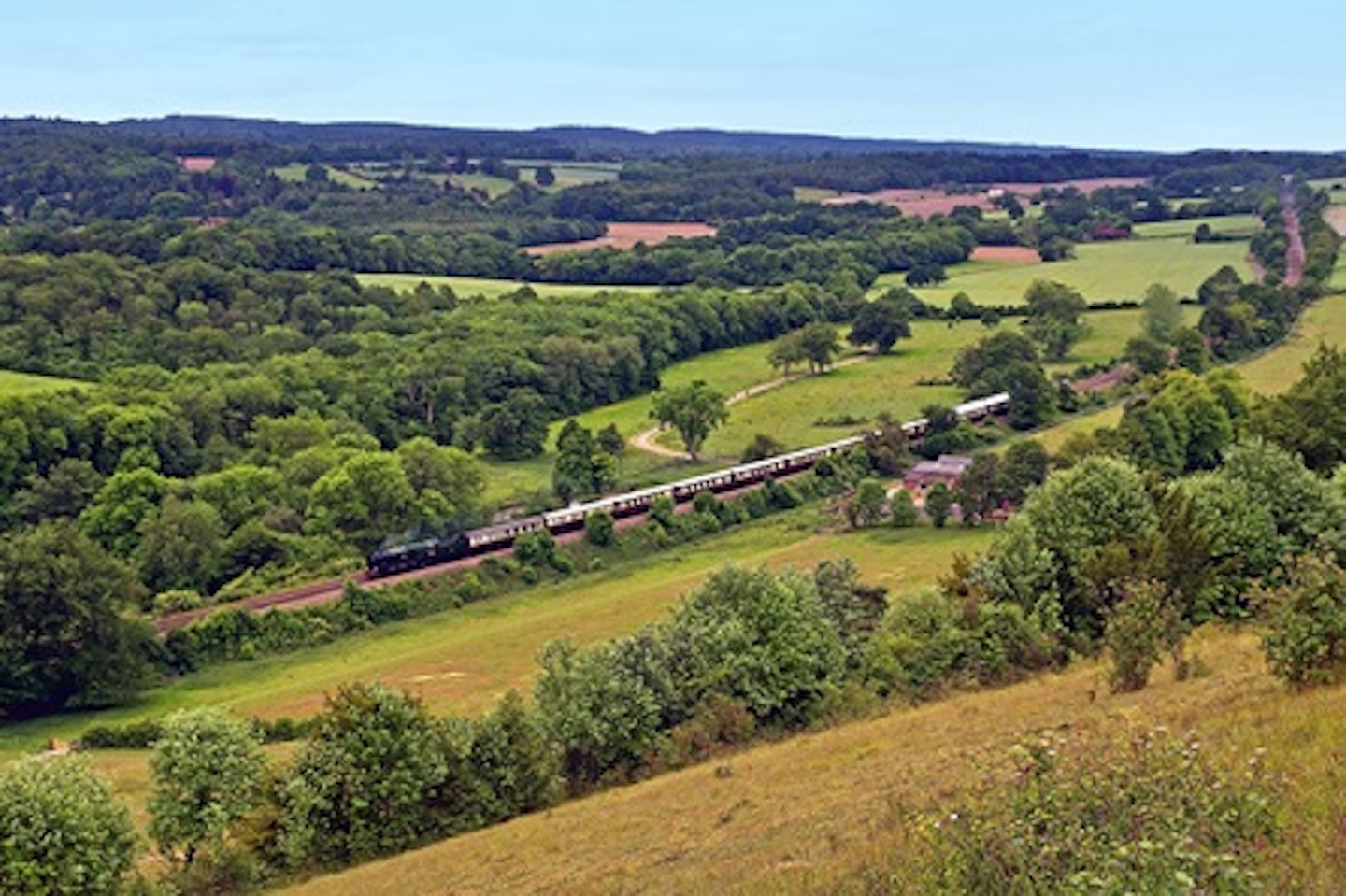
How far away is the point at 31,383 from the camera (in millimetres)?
99250

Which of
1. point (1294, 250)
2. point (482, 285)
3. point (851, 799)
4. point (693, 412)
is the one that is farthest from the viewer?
point (482, 285)

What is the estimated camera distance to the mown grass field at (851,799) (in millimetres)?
15252

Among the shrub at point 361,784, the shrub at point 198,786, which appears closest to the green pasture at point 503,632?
the shrub at point 361,784

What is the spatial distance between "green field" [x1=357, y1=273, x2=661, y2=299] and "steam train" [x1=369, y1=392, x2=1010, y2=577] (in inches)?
2686

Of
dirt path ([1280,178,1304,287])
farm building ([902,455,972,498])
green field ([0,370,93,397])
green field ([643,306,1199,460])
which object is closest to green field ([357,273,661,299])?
green field ([643,306,1199,460])

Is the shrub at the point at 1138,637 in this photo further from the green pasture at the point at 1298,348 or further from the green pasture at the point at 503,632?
the green pasture at the point at 1298,348

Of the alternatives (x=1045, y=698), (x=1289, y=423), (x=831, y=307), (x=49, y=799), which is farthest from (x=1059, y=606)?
(x=831, y=307)

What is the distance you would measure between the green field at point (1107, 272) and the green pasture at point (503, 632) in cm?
7977

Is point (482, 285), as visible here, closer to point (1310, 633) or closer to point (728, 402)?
point (728, 402)

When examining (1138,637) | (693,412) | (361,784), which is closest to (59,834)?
(361,784)

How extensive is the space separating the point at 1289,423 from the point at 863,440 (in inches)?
1309

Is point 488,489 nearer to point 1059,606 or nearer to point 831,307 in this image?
point 1059,606

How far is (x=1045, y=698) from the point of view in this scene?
96.4 ft

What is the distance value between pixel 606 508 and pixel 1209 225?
143305 mm
